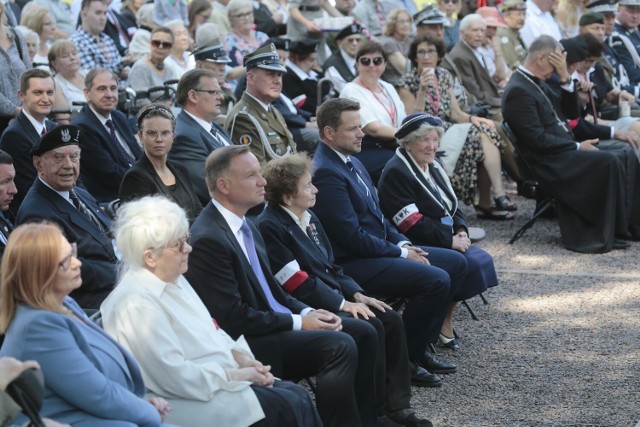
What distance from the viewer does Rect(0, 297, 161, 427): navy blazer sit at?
3.87 metres

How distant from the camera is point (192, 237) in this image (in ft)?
17.5

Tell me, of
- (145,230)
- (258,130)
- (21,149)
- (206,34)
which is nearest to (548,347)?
(258,130)

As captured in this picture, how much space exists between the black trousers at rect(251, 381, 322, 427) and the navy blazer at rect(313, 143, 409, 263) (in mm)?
1826

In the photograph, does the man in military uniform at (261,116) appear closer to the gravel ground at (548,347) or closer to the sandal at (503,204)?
the gravel ground at (548,347)

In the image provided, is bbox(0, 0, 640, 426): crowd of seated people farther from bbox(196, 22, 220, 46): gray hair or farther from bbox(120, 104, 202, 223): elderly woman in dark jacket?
bbox(196, 22, 220, 46): gray hair

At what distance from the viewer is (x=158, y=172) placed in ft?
22.0

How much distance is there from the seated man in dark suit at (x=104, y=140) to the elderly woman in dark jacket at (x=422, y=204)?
72.7 inches

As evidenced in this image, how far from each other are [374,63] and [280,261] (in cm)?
416

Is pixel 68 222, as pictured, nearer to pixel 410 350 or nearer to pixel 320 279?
pixel 320 279

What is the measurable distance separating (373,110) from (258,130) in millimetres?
2061

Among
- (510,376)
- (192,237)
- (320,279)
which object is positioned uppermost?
(192,237)

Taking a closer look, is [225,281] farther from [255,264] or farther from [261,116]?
[261,116]

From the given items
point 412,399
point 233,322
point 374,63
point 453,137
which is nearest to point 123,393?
point 233,322

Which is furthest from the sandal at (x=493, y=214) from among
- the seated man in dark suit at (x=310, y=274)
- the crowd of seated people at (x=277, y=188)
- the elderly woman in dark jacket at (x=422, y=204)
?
the seated man in dark suit at (x=310, y=274)
